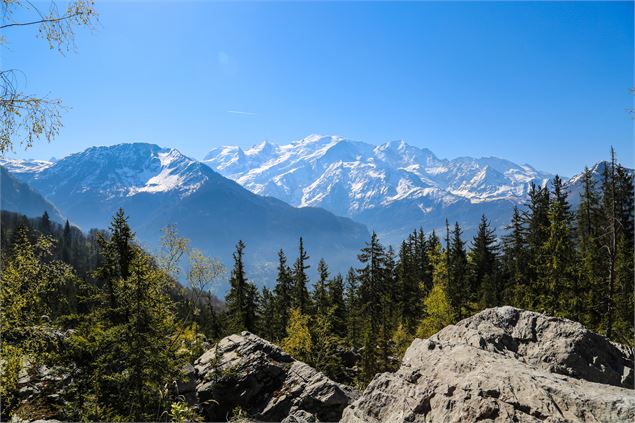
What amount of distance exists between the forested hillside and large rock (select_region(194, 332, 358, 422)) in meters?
2.50

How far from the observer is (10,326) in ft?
40.8

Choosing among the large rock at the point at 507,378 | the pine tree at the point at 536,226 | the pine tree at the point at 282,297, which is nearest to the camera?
the large rock at the point at 507,378

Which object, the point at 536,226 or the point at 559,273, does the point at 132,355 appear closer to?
the point at 559,273

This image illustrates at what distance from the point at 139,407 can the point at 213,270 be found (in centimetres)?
812

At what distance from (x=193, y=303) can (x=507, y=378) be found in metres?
18.1

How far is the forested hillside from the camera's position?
50.3 feet

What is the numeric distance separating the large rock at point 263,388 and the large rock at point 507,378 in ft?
41.1

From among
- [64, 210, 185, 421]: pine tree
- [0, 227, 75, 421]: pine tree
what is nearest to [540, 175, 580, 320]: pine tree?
[64, 210, 185, 421]: pine tree

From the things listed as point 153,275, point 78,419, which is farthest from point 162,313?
point 78,419

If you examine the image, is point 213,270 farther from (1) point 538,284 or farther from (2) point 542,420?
(1) point 538,284

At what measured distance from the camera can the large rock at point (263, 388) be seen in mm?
24422

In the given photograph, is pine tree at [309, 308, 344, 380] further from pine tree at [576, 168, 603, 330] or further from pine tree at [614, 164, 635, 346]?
pine tree at [614, 164, 635, 346]

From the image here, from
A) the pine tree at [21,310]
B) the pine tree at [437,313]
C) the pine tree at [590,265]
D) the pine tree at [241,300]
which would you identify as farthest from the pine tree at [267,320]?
the pine tree at [21,310]

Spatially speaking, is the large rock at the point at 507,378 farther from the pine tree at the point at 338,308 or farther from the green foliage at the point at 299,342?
the pine tree at the point at 338,308
